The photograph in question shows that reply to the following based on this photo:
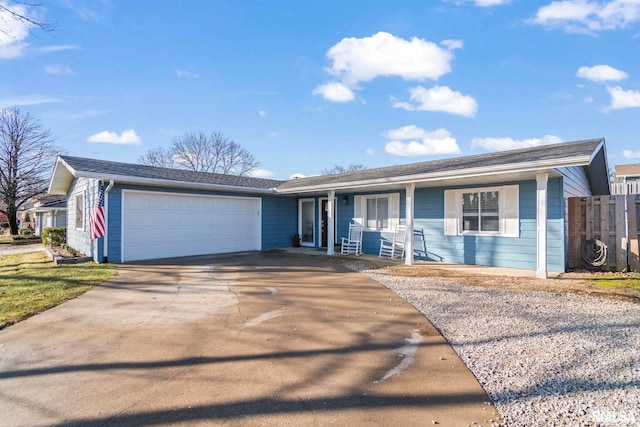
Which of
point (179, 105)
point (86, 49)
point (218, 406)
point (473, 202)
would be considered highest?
point (179, 105)

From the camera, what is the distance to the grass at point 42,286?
498 centimetres

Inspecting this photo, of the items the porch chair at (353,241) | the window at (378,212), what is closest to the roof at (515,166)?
the window at (378,212)

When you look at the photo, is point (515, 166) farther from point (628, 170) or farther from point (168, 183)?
point (628, 170)

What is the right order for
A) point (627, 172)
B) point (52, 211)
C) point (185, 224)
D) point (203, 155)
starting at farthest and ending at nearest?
point (203, 155)
point (627, 172)
point (52, 211)
point (185, 224)

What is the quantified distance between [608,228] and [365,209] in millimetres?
6533

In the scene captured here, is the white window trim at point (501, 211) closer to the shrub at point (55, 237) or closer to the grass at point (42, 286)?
the grass at point (42, 286)

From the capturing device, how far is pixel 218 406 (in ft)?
8.01

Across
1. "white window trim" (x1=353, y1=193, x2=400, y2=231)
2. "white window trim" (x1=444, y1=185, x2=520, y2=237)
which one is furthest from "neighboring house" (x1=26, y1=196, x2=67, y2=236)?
"white window trim" (x1=444, y1=185, x2=520, y2=237)

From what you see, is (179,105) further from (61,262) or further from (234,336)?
(234,336)

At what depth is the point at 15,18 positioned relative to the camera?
478 centimetres

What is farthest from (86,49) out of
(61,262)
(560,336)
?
(560,336)

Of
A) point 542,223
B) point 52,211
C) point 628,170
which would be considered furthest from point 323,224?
point 628,170

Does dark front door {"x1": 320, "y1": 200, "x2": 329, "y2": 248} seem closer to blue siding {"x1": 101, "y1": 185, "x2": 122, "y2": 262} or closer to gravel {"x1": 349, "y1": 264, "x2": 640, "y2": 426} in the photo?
blue siding {"x1": 101, "y1": 185, "x2": 122, "y2": 262}

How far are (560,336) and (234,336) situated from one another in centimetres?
355
